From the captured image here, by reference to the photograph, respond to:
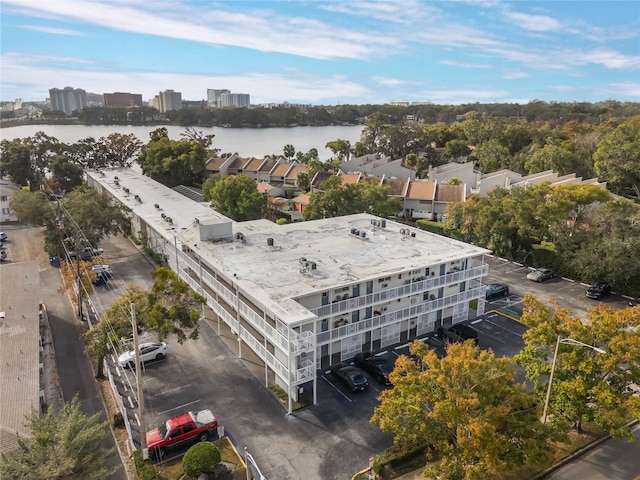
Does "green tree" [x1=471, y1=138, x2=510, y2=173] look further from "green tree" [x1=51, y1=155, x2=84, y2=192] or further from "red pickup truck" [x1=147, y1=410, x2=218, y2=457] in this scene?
"red pickup truck" [x1=147, y1=410, x2=218, y2=457]

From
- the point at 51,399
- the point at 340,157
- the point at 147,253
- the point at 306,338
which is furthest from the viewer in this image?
the point at 340,157

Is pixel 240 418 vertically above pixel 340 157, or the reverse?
pixel 340 157

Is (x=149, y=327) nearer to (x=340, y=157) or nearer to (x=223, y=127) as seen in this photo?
(x=340, y=157)

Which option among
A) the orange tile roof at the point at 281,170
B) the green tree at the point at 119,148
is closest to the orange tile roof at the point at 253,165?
the orange tile roof at the point at 281,170

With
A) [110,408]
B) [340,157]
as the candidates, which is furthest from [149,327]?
[340,157]

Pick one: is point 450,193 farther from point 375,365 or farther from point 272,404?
point 272,404

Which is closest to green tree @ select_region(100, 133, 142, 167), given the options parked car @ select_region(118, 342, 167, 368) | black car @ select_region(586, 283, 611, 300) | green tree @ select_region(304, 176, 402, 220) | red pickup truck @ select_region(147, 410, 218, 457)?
green tree @ select_region(304, 176, 402, 220)

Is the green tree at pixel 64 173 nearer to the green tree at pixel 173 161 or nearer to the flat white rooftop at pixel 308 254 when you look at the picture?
the green tree at pixel 173 161

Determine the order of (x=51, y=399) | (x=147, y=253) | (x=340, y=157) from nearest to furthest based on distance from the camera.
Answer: (x=51, y=399) → (x=147, y=253) → (x=340, y=157)
